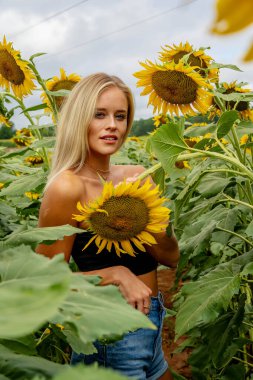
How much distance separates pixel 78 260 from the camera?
133 cm

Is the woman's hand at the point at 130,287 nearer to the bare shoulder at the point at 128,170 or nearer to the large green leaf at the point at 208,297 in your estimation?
the large green leaf at the point at 208,297

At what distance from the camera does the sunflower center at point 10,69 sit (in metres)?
1.92

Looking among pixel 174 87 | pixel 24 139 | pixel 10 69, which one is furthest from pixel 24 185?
pixel 24 139

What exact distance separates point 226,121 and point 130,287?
1.41ft

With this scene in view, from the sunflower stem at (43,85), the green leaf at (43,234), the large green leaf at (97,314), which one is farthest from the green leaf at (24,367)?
the sunflower stem at (43,85)

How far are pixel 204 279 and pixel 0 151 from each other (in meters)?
1.34

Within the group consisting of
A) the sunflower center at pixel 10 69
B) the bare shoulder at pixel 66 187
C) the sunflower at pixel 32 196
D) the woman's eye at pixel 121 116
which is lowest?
the sunflower at pixel 32 196

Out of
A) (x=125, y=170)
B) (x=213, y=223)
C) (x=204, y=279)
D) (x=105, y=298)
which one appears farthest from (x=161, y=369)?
(x=105, y=298)

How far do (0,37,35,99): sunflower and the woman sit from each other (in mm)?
543

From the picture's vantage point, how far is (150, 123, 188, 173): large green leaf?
114 cm

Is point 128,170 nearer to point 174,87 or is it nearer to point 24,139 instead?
point 174,87

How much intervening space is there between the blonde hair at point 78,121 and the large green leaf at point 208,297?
437 mm

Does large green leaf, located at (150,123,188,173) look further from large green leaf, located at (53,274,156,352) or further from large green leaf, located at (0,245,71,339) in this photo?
large green leaf, located at (0,245,71,339)

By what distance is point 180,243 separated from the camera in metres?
1.67
